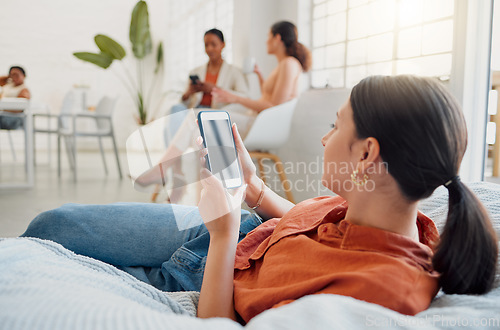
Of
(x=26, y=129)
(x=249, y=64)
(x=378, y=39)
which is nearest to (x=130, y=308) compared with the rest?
(x=378, y=39)

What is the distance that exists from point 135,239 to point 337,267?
0.50 m

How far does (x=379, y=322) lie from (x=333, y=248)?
171 millimetres

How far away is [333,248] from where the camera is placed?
0.68 meters

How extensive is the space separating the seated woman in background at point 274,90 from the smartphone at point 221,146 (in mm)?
1597

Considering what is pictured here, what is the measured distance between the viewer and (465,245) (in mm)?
614

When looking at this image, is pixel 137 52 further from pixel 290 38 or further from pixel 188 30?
pixel 290 38

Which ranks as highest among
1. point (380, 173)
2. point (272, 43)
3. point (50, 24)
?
point (50, 24)

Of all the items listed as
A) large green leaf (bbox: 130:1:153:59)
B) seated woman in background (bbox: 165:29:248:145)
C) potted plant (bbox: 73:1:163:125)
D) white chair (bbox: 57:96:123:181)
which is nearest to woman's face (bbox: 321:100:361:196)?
seated woman in background (bbox: 165:29:248:145)

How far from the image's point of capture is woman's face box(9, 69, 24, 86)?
15.1 ft

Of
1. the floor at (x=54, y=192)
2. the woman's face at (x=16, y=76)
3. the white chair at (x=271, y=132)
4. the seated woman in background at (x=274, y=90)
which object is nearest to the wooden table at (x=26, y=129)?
the floor at (x=54, y=192)

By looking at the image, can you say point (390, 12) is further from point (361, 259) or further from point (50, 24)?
point (50, 24)

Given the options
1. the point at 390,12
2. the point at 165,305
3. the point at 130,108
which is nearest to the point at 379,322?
the point at 165,305

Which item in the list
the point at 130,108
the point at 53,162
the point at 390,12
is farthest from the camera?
the point at 130,108

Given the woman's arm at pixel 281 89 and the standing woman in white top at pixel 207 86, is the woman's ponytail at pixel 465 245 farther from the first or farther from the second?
the standing woman in white top at pixel 207 86
